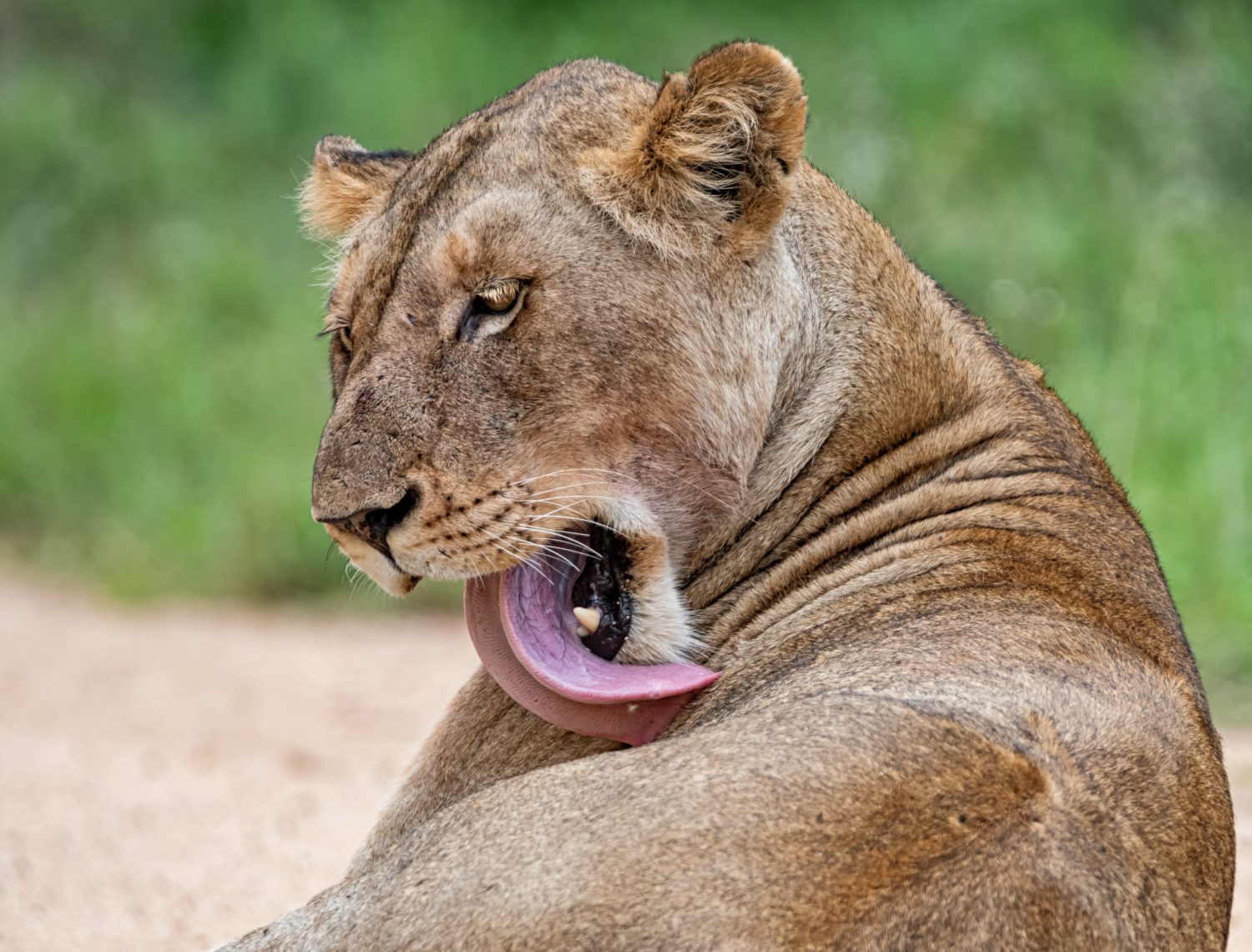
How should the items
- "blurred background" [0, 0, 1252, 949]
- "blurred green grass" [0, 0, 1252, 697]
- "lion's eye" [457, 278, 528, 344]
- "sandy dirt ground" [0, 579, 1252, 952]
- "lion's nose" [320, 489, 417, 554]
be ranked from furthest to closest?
"blurred green grass" [0, 0, 1252, 697] < "blurred background" [0, 0, 1252, 949] < "sandy dirt ground" [0, 579, 1252, 952] < "lion's eye" [457, 278, 528, 344] < "lion's nose" [320, 489, 417, 554]

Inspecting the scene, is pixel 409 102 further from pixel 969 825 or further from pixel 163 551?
pixel 969 825

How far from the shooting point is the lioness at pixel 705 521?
2422mm

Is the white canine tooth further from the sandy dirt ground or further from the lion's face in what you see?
the sandy dirt ground

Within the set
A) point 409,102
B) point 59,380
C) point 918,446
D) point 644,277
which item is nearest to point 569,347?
point 644,277

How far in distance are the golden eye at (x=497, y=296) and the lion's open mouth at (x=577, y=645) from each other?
0.42m

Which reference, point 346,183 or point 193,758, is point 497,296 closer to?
point 346,183

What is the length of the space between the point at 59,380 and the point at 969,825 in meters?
8.56

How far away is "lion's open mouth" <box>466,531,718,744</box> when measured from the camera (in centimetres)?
299

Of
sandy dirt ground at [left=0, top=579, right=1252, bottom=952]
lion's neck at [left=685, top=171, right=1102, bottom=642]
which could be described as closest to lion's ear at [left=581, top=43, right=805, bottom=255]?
lion's neck at [left=685, top=171, right=1102, bottom=642]

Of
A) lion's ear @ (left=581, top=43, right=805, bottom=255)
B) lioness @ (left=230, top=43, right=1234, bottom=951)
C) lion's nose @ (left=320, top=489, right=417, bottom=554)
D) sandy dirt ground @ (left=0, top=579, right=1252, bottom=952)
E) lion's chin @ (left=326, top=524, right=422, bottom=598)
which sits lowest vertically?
sandy dirt ground @ (left=0, top=579, right=1252, bottom=952)

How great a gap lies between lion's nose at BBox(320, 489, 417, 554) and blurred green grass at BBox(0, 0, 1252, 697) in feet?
14.4

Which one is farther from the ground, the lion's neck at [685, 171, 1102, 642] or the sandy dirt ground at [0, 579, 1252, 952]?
the lion's neck at [685, 171, 1102, 642]

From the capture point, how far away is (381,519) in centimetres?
298

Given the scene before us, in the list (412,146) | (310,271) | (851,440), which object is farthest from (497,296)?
(412,146)
